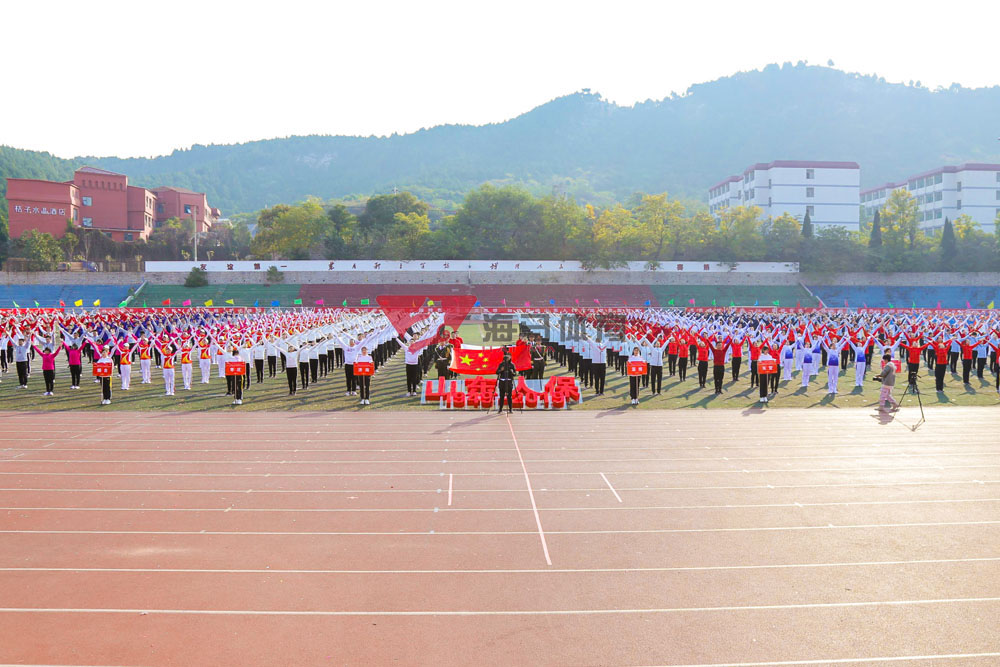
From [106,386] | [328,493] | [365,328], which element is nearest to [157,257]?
[365,328]

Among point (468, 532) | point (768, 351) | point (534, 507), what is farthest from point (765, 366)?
point (468, 532)

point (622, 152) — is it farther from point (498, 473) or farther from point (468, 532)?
point (468, 532)

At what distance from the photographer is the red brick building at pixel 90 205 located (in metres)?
63.5

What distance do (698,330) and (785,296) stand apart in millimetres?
38942

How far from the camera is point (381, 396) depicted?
16547mm

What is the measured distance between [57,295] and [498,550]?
57.3 meters

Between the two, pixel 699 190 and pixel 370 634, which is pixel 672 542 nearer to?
pixel 370 634

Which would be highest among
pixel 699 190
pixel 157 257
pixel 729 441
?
pixel 699 190

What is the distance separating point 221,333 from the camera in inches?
845

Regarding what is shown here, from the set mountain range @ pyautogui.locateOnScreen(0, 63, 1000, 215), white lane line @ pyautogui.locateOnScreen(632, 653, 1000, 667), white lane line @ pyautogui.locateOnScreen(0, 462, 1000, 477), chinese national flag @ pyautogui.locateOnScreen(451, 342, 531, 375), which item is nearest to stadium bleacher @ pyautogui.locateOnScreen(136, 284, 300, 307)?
chinese national flag @ pyautogui.locateOnScreen(451, 342, 531, 375)

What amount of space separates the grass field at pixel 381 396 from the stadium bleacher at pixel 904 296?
4148cm

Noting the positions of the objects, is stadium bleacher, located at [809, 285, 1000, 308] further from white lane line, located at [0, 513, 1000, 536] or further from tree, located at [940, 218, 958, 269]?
white lane line, located at [0, 513, 1000, 536]

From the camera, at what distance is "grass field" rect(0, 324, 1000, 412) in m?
15.1

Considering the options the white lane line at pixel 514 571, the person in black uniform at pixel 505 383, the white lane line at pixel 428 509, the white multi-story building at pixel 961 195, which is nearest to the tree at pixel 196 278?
the person in black uniform at pixel 505 383
